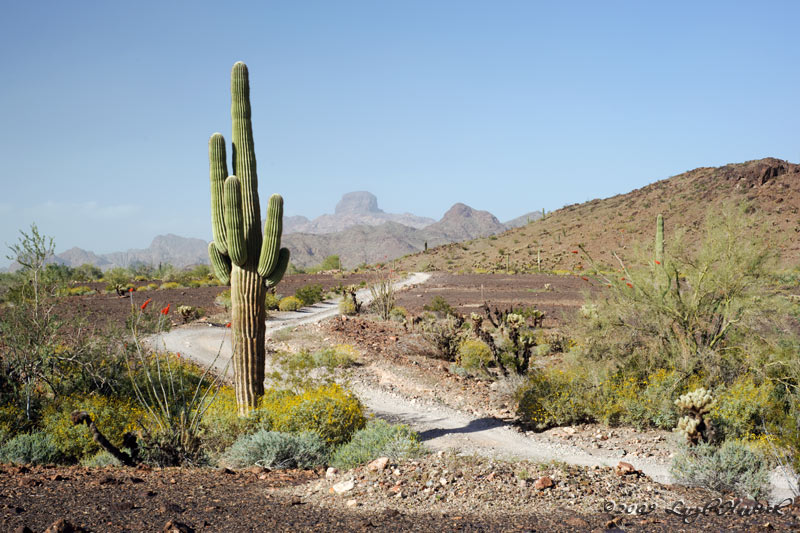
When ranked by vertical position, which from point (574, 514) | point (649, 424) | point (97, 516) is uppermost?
point (97, 516)

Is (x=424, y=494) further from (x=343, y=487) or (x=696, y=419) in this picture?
(x=696, y=419)

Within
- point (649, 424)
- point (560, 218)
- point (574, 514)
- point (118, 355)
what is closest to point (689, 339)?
point (649, 424)

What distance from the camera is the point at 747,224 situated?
11.0m

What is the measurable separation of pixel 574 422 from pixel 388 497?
5.44 meters

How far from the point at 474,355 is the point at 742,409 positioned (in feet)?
22.0

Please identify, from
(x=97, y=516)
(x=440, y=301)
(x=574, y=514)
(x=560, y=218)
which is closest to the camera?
(x=97, y=516)

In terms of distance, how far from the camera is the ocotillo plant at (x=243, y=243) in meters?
8.87

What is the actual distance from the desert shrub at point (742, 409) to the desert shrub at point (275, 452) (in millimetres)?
5918

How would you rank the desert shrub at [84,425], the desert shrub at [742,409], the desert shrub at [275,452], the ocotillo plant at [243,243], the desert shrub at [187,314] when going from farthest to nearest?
the desert shrub at [187,314] → the ocotillo plant at [243,243] → the desert shrub at [742,409] → the desert shrub at [84,425] → the desert shrub at [275,452]

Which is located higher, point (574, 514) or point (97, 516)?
point (97, 516)

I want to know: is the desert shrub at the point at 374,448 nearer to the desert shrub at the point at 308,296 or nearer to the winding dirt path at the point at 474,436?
the winding dirt path at the point at 474,436

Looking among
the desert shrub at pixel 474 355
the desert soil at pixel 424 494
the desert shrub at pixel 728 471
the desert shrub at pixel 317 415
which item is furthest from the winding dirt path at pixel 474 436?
the desert shrub at pixel 474 355

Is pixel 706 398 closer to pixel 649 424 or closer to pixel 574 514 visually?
pixel 649 424

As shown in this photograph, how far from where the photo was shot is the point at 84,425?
8.26 metres
